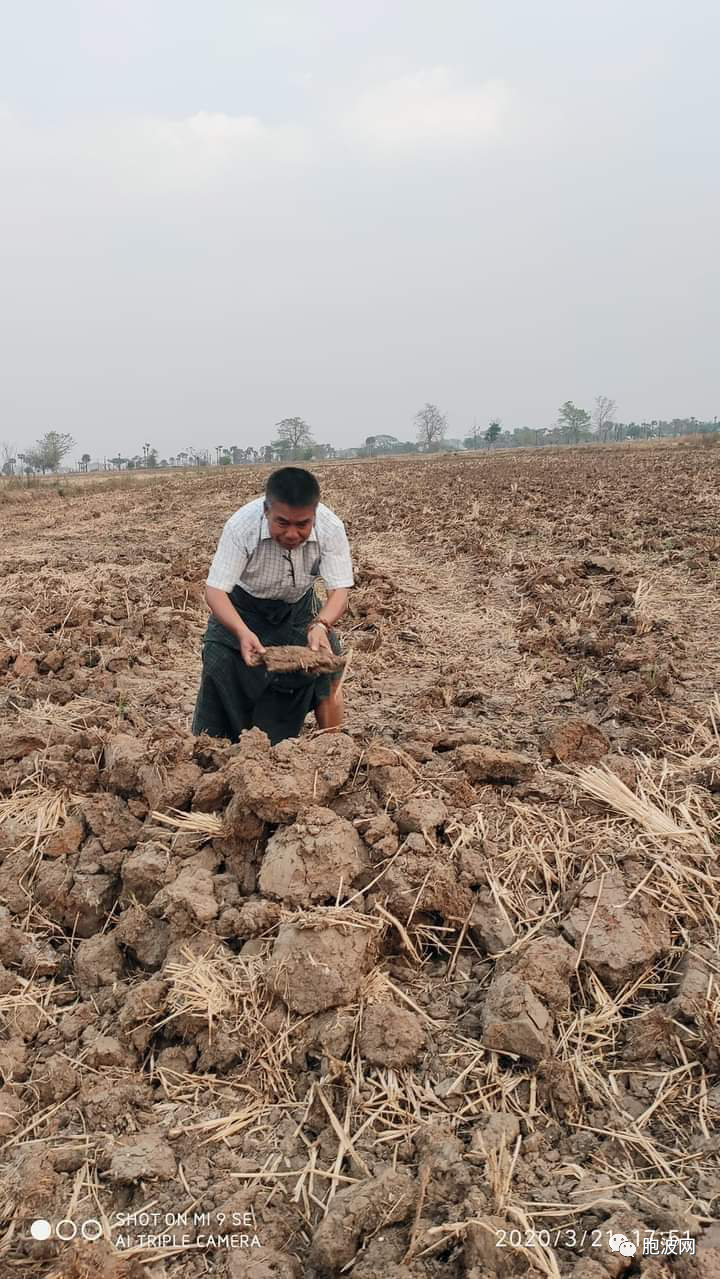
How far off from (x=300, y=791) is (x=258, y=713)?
144cm

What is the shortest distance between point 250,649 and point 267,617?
49cm

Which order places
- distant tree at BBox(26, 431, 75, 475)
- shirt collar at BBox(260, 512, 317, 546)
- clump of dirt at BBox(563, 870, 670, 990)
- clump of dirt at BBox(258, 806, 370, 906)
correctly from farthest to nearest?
1. distant tree at BBox(26, 431, 75, 475)
2. shirt collar at BBox(260, 512, 317, 546)
3. clump of dirt at BBox(258, 806, 370, 906)
4. clump of dirt at BBox(563, 870, 670, 990)

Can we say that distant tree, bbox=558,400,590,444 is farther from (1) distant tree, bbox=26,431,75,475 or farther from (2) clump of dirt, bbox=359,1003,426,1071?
(2) clump of dirt, bbox=359,1003,426,1071

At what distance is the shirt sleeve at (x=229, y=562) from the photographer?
148 inches

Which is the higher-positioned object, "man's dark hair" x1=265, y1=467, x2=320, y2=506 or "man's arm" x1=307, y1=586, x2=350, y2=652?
"man's dark hair" x1=265, y1=467, x2=320, y2=506

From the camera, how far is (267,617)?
4.09 meters

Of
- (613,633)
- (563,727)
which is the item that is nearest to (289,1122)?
(563,727)

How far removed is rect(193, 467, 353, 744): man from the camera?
376 centimetres

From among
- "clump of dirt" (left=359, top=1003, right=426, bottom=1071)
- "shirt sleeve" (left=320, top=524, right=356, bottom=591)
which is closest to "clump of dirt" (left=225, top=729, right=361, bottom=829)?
"clump of dirt" (left=359, top=1003, right=426, bottom=1071)

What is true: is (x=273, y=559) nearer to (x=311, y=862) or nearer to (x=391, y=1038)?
(x=311, y=862)

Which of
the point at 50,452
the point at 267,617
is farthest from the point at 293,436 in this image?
the point at 267,617

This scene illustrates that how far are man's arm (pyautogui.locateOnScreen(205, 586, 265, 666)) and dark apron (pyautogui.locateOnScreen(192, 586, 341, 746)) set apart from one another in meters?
0.16

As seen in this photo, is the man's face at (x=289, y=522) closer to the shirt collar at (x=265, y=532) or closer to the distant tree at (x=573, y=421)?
the shirt collar at (x=265, y=532)

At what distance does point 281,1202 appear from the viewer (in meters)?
1.75
